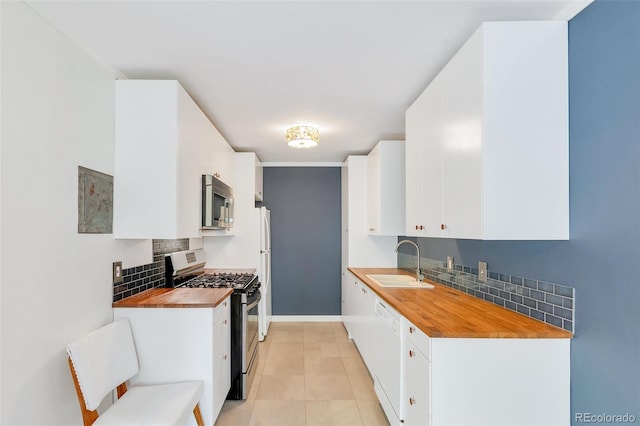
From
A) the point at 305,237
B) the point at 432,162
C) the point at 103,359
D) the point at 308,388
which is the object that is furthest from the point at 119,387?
the point at 305,237

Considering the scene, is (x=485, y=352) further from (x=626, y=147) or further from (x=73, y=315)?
(x=73, y=315)

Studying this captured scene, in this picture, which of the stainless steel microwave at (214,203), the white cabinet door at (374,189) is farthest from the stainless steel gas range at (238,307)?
the white cabinet door at (374,189)

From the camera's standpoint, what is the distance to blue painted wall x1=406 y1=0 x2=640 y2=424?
130 cm

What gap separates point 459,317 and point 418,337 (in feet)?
0.86

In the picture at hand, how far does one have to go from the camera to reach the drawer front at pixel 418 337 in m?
1.64

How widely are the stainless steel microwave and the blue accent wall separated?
1811 mm

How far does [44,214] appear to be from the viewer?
162cm

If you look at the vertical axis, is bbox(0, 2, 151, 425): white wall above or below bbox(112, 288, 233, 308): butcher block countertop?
above

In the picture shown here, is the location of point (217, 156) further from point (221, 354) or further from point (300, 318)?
point (300, 318)

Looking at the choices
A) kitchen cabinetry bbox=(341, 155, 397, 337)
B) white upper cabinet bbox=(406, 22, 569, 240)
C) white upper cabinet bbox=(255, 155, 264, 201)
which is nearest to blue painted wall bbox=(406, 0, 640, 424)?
white upper cabinet bbox=(406, 22, 569, 240)

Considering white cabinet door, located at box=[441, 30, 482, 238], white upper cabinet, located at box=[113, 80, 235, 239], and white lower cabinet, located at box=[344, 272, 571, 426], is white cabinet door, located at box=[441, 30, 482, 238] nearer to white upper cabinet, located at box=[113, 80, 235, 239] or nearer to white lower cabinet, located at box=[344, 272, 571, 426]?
white lower cabinet, located at box=[344, 272, 571, 426]

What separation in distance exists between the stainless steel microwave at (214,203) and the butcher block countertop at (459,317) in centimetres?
146

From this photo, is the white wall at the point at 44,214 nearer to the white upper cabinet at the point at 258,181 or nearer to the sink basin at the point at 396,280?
the sink basin at the point at 396,280

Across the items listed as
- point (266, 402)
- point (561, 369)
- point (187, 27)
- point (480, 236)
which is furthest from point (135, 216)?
point (561, 369)
